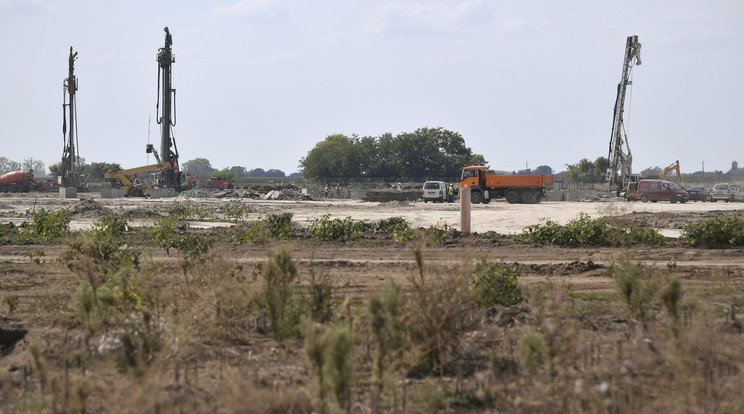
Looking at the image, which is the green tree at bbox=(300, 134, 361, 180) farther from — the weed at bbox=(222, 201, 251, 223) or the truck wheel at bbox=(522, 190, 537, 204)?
the weed at bbox=(222, 201, 251, 223)

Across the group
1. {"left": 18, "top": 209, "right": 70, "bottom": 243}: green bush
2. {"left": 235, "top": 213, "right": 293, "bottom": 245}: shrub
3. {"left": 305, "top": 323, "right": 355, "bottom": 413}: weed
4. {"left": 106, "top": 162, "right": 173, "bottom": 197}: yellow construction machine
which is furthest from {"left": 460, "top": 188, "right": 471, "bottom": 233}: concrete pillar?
{"left": 106, "top": 162, "right": 173, "bottom": 197}: yellow construction machine

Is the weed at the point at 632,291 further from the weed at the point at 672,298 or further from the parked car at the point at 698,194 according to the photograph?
the parked car at the point at 698,194

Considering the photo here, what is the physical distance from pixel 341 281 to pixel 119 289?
4045 millimetres

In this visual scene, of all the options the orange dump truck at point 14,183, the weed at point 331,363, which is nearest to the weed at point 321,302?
the weed at point 331,363

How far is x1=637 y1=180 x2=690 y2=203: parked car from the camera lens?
42878mm

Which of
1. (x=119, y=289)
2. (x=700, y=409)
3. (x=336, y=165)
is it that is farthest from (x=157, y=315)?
(x=336, y=165)

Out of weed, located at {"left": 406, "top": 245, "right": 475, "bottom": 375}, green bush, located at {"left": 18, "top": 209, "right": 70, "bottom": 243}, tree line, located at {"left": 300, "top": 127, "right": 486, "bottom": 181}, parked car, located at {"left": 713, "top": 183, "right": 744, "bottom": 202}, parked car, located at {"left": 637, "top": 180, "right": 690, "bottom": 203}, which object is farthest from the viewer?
tree line, located at {"left": 300, "top": 127, "right": 486, "bottom": 181}

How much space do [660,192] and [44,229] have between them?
3811 cm

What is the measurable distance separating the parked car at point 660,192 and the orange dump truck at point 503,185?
6.34m

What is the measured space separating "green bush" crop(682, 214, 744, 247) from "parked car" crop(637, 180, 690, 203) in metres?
29.2

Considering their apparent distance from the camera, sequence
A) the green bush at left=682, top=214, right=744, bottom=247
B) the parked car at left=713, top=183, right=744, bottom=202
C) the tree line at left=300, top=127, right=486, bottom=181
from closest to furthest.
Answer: the green bush at left=682, top=214, right=744, bottom=247, the parked car at left=713, top=183, right=744, bottom=202, the tree line at left=300, top=127, right=486, bottom=181

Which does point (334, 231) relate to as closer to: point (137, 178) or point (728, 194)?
point (728, 194)

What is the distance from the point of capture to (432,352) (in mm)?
5809

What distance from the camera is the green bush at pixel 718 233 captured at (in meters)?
15.3
